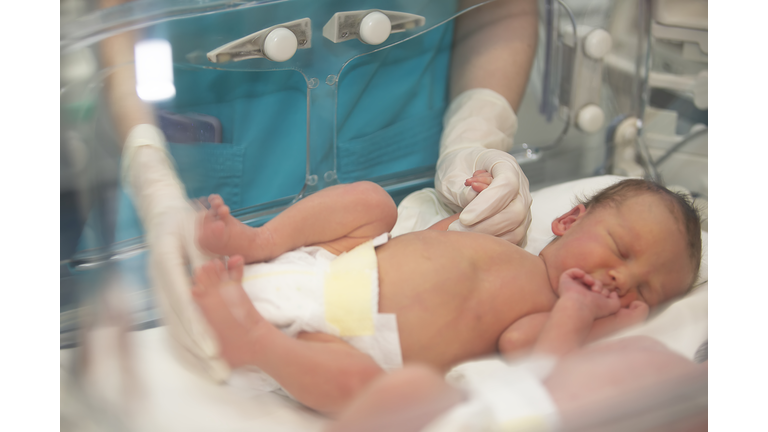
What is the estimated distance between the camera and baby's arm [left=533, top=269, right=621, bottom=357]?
2.59ft

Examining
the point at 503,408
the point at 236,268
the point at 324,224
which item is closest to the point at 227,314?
the point at 236,268

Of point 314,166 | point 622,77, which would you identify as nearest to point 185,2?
point 314,166

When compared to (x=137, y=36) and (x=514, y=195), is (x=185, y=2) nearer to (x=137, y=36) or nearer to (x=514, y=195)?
(x=137, y=36)

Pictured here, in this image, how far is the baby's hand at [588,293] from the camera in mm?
860

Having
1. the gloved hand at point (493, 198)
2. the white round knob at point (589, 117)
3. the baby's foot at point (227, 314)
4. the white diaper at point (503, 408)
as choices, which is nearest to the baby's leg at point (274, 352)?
the baby's foot at point (227, 314)

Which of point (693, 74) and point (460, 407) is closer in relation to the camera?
point (460, 407)

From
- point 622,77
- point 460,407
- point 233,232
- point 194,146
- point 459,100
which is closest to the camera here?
point 460,407

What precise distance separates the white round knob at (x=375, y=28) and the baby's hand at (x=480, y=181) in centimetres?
28

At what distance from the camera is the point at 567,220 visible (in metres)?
1.02

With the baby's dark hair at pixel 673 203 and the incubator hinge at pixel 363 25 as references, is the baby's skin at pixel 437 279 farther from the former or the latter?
the incubator hinge at pixel 363 25

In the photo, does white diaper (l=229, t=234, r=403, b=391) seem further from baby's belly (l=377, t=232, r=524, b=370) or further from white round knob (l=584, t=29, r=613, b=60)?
white round knob (l=584, t=29, r=613, b=60)

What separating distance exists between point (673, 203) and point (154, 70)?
81 centimetres

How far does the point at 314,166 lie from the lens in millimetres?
1110

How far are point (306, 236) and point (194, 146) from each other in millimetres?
244
